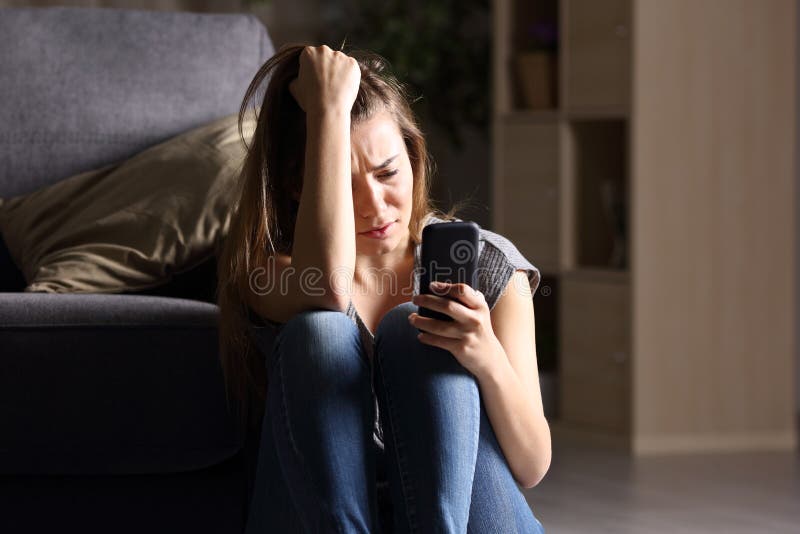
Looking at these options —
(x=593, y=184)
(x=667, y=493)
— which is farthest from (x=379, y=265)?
(x=593, y=184)

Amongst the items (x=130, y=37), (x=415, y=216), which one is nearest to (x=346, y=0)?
(x=130, y=37)

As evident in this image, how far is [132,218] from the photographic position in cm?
174

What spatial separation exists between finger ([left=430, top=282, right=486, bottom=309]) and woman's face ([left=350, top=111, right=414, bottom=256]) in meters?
0.23

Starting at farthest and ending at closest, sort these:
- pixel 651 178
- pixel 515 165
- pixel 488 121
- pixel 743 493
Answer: pixel 488 121
pixel 515 165
pixel 651 178
pixel 743 493

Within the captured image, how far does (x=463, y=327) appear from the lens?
1171 millimetres

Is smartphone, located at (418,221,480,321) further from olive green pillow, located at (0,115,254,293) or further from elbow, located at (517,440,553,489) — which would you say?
olive green pillow, located at (0,115,254,293)

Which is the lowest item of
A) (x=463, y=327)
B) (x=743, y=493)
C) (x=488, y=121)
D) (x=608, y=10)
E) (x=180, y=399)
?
(x=743, y=493)

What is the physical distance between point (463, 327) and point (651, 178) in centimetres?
183

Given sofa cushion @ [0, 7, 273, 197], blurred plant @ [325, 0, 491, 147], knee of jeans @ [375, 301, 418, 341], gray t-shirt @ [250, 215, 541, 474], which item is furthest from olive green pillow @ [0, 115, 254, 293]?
blurred plant @ [325, 0, 491, 147]

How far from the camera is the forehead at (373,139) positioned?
140 centimetres

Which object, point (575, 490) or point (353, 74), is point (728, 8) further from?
point (353, 74)

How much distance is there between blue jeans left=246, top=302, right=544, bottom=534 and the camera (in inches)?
45.1

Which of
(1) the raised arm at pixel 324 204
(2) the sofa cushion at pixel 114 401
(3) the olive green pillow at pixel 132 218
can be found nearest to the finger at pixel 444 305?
(1) the raised arm at pixel 324 204

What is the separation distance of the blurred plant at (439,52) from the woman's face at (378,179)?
89.3 inches
